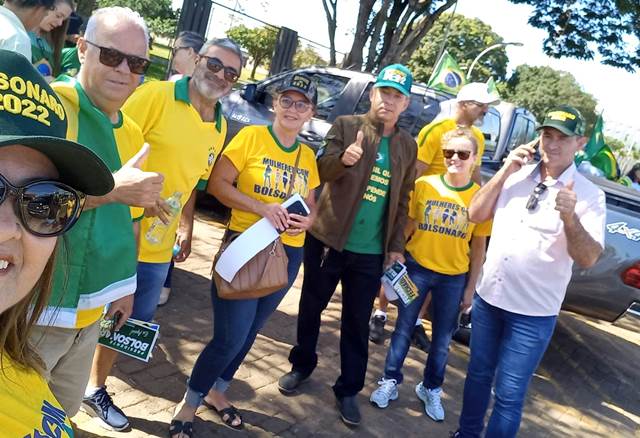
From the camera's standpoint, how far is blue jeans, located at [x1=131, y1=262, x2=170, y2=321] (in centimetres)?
290

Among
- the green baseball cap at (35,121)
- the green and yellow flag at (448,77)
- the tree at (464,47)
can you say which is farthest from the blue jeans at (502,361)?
the tree at (464,47)

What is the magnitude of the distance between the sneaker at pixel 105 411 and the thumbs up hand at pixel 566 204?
2430mm

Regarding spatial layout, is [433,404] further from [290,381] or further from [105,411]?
[105,411]

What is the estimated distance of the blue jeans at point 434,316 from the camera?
12.4 ft

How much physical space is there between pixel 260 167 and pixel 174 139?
1.48ft

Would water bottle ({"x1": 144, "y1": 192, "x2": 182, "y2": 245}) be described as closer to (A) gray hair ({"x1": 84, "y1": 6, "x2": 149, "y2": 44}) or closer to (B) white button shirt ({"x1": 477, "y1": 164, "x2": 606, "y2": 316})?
(A) gray hair ({"x1": 84, "y1": 6, "x2": 149, "y2": 44})

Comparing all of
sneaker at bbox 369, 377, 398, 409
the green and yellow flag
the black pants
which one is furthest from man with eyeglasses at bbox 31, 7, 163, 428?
the green and yellow flag

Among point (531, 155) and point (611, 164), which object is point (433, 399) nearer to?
point (531, 155)

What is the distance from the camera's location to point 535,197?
3.00 metres

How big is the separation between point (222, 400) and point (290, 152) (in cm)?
145

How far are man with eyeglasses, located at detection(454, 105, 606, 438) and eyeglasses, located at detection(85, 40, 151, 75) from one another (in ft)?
6.53

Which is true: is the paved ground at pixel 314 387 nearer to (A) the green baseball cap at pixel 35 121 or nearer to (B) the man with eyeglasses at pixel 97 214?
(B) the man with eyeglasses at pixel 97 214

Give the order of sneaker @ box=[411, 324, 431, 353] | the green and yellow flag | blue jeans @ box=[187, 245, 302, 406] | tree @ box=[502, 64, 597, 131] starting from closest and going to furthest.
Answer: blue jeans @ box=[187, 245, 302, 406]
sneaker @ box=[411, 324, 431, 353]
the green and yellow flag
tree @ box=[502, 64, 597, 131]

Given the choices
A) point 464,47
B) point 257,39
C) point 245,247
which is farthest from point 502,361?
point 464,47
